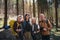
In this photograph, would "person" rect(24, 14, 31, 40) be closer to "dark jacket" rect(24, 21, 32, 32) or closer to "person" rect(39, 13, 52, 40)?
"dark jacket" rect(24, 21, 32, 32)

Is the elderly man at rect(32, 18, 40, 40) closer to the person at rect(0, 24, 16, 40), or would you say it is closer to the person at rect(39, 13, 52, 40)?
the person at rect(39, 13, 52, 40)

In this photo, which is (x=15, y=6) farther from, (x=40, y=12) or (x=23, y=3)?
(x=40, y=12)

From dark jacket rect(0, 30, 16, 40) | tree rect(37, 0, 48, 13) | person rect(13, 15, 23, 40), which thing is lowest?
dark jacket rect(0, 30, 16, 40)

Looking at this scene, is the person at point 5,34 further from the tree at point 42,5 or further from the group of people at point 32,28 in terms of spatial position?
the tree at point 42,5

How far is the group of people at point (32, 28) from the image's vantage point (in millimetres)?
3920

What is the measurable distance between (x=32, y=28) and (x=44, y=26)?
231mm

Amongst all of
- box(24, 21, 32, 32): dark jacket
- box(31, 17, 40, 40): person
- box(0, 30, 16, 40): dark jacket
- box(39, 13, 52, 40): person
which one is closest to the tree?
box(39, 13, 52, 40): person

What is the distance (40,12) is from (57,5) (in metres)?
0.37

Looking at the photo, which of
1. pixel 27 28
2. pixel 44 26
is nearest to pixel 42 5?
pixel 44 26

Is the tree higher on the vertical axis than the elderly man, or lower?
higher

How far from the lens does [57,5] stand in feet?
13.1

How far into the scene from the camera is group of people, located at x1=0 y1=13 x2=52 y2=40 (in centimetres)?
392

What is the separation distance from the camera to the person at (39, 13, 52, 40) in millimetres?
3908

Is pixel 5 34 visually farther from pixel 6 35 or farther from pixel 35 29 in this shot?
pixel 35 29
